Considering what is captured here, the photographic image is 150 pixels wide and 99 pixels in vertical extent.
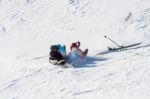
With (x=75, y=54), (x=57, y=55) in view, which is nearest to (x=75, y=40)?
(x=75, y=54)

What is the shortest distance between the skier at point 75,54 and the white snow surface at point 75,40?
29 centimetres

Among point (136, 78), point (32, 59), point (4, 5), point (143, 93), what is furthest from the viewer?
point (4, 5)

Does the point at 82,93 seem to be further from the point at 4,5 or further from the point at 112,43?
the point at 4,5

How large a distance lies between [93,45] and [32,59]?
2734 mm

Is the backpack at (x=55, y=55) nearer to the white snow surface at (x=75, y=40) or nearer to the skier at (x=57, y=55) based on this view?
the skier at (x=57, y=55)

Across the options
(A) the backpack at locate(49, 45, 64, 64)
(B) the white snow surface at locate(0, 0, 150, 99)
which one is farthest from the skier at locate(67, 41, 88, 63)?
(A) the backpack at locate(49, 45, 64, 64)

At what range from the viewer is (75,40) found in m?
17.5

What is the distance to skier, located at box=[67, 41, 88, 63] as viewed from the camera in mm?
15562

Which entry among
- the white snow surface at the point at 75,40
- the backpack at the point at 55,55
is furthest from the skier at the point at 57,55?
the white snow surface at the point at 75,40

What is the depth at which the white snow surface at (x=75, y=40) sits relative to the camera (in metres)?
13.7

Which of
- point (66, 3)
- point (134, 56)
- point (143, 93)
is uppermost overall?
point (66, 3)

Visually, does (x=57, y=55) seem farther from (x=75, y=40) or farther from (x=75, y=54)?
(x=75, y=40)

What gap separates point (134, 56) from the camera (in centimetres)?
1525

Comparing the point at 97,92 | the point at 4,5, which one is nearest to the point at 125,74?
the point at 97,92
